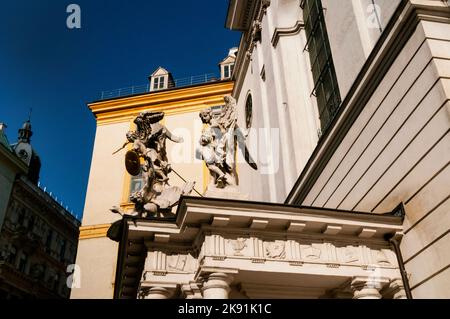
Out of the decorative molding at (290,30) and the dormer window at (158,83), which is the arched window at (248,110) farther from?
the dormer window at (158,83)

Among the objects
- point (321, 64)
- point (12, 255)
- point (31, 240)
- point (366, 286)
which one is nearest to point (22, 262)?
point (12, 255)

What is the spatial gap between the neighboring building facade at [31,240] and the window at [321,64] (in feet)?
102

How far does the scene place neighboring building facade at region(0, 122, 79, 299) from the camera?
38272 millimetres

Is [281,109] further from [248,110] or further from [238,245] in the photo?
[238,245]

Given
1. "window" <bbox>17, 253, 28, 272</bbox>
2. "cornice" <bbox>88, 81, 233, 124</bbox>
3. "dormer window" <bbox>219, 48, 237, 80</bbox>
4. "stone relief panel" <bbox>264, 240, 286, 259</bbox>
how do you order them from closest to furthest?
1. "stone relief panel" <bbox>264, 240, 286, 259</bbox>
2. "cornice" <bbox>88, 81, 233, 124</bbox>
3. "dormer window" <bbox>219, 48, 237, 80</bbox>
4. "window" <bbox>17, 253, 28, 272</bbox>

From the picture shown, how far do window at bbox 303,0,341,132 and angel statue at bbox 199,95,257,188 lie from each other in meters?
3.37

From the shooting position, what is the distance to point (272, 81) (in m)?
17.6

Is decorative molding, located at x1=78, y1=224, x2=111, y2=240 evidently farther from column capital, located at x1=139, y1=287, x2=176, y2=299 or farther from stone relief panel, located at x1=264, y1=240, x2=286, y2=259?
A: stone relief panel, located at x1=264, y1=240, x2=286, y2=259

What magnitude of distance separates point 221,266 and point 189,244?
1229 mm

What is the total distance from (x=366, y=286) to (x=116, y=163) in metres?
20.1

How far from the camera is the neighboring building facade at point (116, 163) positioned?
2264 cm

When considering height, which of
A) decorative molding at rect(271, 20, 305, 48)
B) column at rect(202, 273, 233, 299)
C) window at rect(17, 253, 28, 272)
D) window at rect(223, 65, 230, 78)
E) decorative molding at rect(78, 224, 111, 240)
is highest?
window at rect(223, 65, 230, 78)

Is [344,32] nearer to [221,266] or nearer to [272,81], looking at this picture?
[272,81]

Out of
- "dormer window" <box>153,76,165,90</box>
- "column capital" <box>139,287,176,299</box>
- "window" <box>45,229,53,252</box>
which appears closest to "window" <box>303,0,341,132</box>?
"column capital" <box>139,287,176,299</box>
